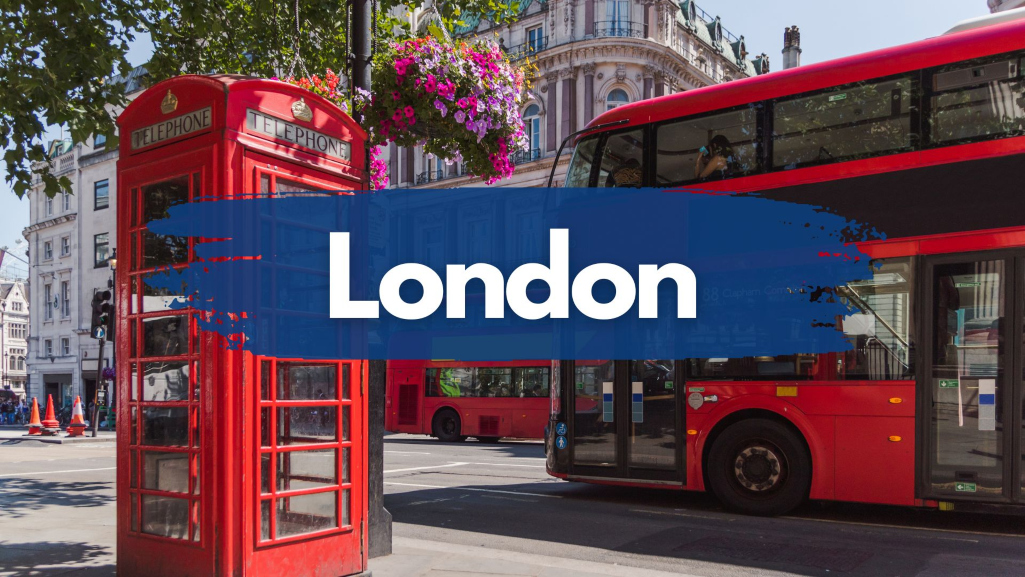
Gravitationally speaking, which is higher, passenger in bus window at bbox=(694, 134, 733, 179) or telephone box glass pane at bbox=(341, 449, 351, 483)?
passenger in bus window at bbox=(694, 134, 733, 179)

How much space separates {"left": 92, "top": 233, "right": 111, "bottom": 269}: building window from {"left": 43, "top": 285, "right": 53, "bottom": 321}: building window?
5.38 metres

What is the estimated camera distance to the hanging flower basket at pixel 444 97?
245 inches

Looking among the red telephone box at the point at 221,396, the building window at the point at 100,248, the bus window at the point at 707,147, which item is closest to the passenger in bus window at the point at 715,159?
the bus window at the point at 707,147

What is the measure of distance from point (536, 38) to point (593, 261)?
26.7 metres

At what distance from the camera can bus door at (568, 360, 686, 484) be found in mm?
9221

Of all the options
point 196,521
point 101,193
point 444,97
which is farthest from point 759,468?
point 101,193

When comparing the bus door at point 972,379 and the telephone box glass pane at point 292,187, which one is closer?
the telephone box glass pane at point 292,187

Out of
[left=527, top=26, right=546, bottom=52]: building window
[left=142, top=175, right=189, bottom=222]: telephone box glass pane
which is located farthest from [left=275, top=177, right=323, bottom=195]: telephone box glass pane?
[left=527, top=26, right=546, bottom=52]: building window

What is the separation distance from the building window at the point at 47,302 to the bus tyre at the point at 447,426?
3297cm

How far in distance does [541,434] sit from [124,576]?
15.2m

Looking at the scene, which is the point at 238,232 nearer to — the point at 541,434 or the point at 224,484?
the point at 224,484

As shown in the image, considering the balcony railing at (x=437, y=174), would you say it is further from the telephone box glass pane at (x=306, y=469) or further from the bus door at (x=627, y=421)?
the telephone box glass pane at (x=306, y=469)

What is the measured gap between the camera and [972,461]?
295 inches

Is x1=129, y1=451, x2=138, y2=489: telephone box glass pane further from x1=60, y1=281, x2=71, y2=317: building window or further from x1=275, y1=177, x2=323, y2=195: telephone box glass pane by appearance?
x1=60, y1=281, x2=71, y2=317: building window
